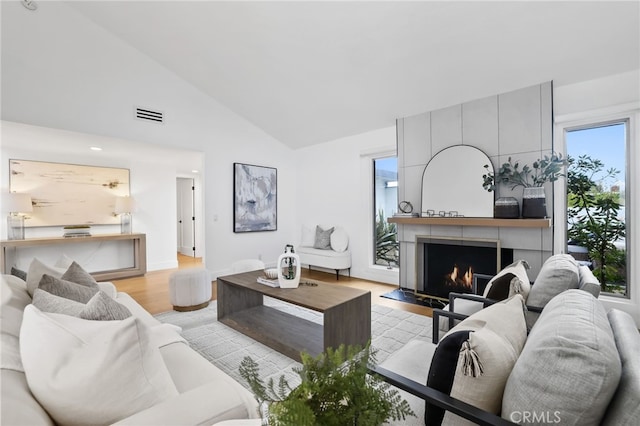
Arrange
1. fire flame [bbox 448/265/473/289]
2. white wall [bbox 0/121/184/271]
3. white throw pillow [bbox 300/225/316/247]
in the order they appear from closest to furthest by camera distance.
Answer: fire flame [bbox 448/265/473/289] < white wall [bbox 0/121/184/271] < white throw pillow [bbox 300/225/316/247]

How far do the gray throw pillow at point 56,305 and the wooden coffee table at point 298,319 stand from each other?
142cm

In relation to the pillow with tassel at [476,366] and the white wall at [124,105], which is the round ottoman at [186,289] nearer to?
the white wall at [124,105]

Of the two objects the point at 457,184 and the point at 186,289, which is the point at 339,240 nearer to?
the point at 457,184

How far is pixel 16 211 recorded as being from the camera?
14.1 ft

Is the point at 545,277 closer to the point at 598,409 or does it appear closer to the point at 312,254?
the point at 598,409

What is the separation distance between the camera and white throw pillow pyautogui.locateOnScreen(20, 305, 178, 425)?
807 mm

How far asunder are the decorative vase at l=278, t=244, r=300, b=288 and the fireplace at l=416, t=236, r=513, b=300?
2.18 metres

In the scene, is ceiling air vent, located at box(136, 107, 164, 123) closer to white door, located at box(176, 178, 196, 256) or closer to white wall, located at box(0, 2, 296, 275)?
white wall, located at box(0, 2, 296, 275)

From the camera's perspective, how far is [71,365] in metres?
0.81

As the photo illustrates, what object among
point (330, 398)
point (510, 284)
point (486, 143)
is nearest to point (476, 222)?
point (486, 143)

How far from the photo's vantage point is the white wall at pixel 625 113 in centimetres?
285

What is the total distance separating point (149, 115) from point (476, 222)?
469 centimetres

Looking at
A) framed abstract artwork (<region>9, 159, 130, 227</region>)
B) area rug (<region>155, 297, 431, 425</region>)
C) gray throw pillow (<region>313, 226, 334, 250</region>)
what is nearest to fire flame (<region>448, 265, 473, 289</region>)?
area rug (<region>155, 297, 431, 425</region>)

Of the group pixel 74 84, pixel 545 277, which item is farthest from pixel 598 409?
pixel 74 84
